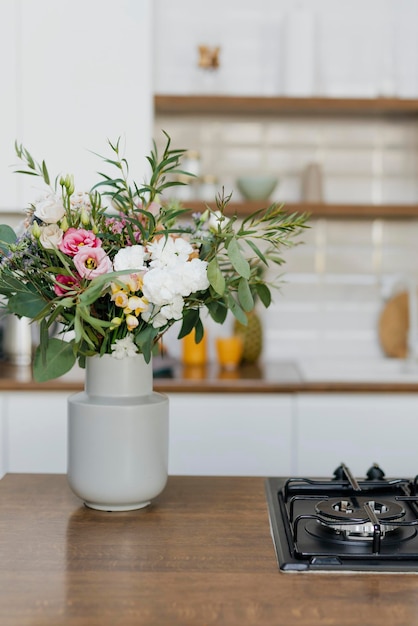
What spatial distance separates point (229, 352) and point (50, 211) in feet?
5.84

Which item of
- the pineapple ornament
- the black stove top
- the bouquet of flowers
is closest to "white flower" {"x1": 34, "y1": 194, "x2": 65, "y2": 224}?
the bouquet of flowers

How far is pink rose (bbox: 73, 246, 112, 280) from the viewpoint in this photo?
1.24m

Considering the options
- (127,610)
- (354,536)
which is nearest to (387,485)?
(354,536)

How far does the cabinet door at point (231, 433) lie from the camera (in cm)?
261

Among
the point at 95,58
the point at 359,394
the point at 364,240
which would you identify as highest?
the point at 95,58

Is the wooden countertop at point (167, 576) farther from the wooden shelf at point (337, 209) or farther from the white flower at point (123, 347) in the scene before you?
the wooden shelf at point (337, 209)

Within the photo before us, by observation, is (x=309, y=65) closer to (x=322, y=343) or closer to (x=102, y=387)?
(x=322, y=343)

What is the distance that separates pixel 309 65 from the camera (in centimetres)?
303

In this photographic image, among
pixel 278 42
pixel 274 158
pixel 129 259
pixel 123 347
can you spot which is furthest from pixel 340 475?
pixel 278 42

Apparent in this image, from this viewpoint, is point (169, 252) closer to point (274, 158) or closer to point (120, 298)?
point (120, 298)

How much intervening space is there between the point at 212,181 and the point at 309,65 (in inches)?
22.6

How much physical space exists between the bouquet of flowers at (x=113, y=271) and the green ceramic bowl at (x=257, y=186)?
1.66 meters

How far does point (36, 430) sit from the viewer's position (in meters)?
2.63

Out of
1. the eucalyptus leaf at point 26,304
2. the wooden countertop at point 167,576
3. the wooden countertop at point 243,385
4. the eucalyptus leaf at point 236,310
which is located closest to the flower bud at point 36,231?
the eucalyptus leaf at point 26,304
